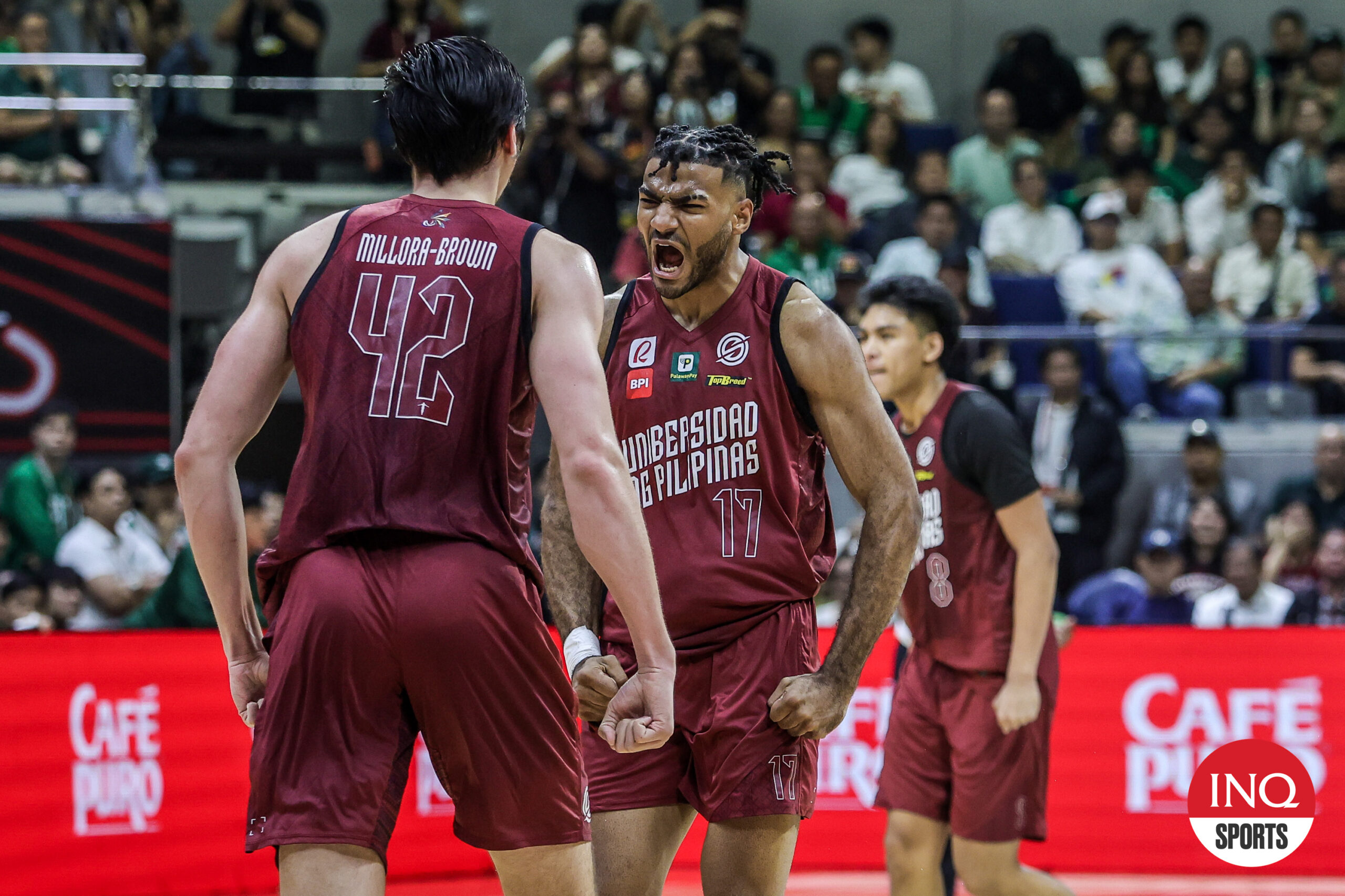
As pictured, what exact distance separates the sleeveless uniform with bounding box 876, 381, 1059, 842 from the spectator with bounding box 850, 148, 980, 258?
21.7ft

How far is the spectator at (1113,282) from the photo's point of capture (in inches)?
462

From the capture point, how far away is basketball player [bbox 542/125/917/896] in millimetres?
3709

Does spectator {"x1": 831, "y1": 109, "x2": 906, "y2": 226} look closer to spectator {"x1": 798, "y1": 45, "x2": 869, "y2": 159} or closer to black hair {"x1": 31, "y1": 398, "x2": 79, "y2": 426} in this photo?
spectator {"x1": 798, "y1": 45, "x2": 869, "y2": 159}

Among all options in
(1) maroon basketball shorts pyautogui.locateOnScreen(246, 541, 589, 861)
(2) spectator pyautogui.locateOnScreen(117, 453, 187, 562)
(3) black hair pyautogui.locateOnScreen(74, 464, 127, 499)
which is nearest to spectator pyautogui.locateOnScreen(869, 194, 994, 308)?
(2) spectator pyautogui.locateOnScreen(117, 453, 187, 562)

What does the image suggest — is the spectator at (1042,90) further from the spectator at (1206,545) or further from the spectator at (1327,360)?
the spectator at (1206,545)

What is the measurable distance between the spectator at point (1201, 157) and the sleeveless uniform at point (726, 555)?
10.4 meters

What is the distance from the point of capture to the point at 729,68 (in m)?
13.2

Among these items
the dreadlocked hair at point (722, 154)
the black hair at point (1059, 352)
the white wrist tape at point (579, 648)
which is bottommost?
the white wrist tape at point (579, 648)

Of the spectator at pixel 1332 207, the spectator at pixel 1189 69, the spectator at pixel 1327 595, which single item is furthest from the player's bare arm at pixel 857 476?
the spectator at pixel 1189 69

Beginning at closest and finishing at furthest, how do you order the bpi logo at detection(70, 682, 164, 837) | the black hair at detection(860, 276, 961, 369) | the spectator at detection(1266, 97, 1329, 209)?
the black hair at detection(860, 276, 961, 369)
the bpi logo at detection(70, 682, 164, 837)
the spectator at detection(1266, 97, 1329, 209)

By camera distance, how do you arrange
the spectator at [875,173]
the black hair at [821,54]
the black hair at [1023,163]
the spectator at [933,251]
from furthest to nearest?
1. the black hair at [821,54]
2. the spectator at [875,173]
3. the black hair at [1023,163]
4. the spectator at [933,251]

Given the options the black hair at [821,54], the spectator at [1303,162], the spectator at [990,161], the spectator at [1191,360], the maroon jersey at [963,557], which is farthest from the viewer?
the black hair at [821,54]

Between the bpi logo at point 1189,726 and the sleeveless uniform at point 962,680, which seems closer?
the sleeveless uniform at point 962,680

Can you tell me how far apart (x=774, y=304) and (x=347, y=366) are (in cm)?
125
